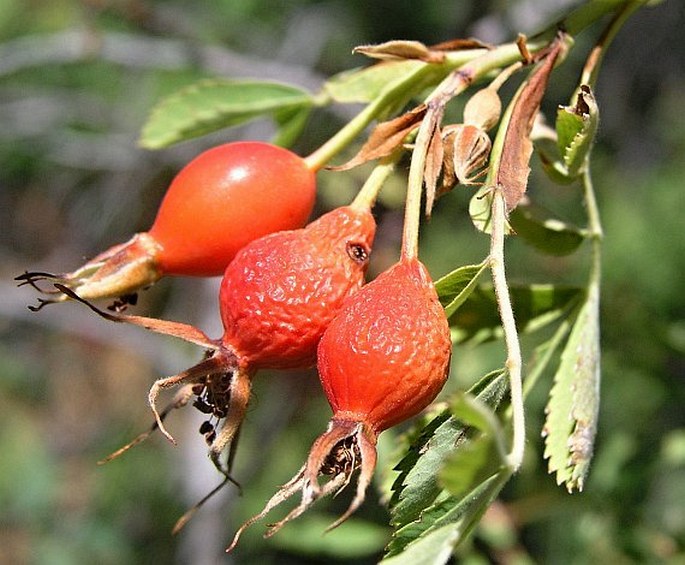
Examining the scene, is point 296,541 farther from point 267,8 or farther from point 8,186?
point 8,186

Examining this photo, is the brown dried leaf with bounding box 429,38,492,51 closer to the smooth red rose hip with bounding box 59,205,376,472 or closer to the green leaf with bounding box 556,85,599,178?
the green leaf with bounding box 556,85,599,178

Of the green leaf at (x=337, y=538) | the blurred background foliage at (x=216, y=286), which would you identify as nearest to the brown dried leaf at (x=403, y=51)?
the blurred background foliage at (x=216, y=286)

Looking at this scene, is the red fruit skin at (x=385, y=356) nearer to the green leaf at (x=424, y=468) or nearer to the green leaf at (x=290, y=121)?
the green leaf at (x=424, y=468)

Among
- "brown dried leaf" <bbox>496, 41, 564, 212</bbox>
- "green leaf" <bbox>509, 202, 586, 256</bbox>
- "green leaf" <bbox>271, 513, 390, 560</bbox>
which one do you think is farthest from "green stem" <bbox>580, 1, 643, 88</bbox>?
"green leaf" <bbox>271, 513, 390, 560</bbox>

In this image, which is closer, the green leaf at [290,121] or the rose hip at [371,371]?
the rose hip at [371,371]

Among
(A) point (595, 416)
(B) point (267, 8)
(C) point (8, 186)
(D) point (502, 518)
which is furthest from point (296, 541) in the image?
(C) point (8, 186)

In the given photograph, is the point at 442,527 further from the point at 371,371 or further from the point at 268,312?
the point at 268,312
